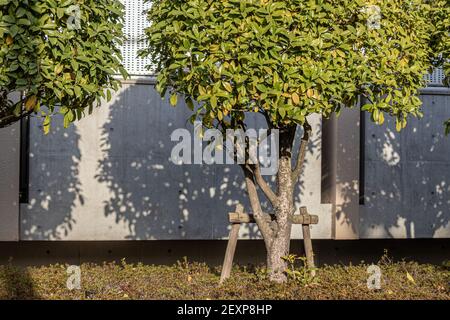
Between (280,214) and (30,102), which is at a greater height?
(30,102)

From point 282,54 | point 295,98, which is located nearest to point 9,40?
point 282,54

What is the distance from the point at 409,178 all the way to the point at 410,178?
24 mm

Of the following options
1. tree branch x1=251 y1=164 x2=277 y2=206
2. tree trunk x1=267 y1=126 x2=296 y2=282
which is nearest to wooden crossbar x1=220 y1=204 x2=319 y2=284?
tree trunk x1=267 y1=126 x2=296 y2=282

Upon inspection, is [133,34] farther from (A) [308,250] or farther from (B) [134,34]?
(A) [308,250]

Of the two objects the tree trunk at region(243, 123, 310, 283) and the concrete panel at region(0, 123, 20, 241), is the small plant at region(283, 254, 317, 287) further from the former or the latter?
the concrete panel at region(0, 123, 20, 241)

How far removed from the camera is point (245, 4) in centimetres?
869

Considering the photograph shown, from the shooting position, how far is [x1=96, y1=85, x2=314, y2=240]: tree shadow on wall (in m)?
12.9

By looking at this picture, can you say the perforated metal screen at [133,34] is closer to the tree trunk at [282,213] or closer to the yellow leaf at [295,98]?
the tree trunk at [282,213]

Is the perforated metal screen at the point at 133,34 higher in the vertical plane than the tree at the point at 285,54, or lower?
higher

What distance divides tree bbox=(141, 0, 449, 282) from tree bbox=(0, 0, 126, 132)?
795 millimetres

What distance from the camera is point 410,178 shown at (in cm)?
1385

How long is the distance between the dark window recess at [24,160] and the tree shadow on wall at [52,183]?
11 cm

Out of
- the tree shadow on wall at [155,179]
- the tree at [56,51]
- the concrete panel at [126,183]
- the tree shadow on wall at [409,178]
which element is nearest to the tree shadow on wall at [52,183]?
the concrete panel at [126,183]

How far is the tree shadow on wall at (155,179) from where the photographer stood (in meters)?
12.9
